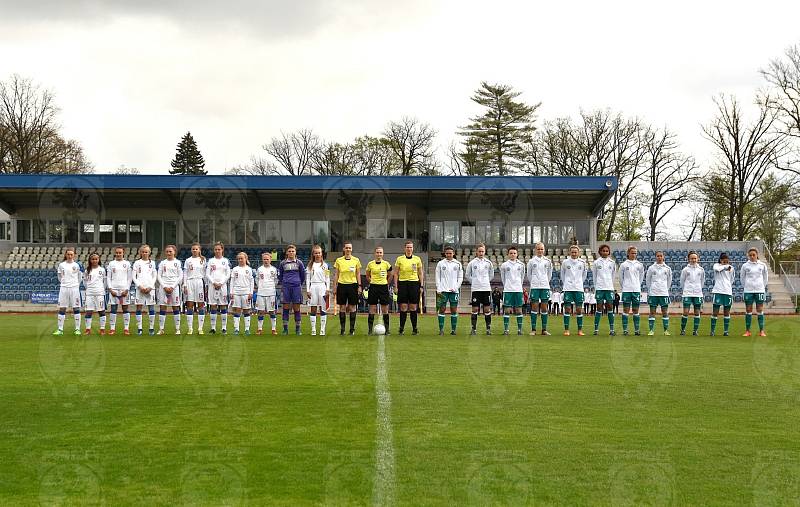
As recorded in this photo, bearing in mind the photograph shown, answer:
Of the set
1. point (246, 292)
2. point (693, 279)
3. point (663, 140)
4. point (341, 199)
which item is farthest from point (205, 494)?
point (663, 140)

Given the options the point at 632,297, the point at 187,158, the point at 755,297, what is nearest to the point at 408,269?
the point at 632,297

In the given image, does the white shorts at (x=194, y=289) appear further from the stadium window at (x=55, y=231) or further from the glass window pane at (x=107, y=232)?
the stadium window at (x=55, y=231)

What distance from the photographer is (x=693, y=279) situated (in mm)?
20156

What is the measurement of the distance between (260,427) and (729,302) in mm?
15541

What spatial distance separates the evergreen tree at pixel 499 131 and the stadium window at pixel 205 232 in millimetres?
25134

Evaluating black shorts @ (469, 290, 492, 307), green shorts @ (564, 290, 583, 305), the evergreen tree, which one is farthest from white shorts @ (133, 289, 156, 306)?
the evergreen tree

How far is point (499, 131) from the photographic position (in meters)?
62.9

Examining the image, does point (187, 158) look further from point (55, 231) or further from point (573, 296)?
point (573, 296)

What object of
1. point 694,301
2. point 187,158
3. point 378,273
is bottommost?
point 694,301

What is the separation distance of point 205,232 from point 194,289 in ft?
84.0

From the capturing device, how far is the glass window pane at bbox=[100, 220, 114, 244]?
44125mm

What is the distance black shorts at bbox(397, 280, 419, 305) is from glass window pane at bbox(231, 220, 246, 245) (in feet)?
87.4

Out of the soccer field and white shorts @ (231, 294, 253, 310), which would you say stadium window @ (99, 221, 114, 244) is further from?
the soccer field

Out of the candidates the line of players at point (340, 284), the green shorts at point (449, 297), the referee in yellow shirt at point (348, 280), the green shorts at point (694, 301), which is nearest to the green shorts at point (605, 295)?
the line of players at point (340, 284)
